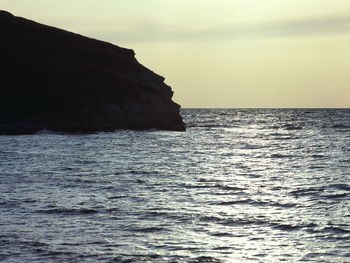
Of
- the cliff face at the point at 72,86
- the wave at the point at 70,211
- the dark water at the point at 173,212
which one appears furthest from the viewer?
the cliff face at the point at 72,86

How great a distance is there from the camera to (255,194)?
1289 inches

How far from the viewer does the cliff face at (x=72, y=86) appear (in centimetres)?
10856

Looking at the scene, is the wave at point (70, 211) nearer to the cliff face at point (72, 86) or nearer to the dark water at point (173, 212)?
the dark water at point (173, 212)

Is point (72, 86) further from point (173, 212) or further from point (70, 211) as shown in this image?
point (173, 212)

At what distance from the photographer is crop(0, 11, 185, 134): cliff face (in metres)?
109

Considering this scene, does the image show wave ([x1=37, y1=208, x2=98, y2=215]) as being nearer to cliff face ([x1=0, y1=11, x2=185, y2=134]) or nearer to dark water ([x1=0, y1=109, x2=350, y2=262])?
dark water ([x1=0, y1=109, x2=350, y2=262])

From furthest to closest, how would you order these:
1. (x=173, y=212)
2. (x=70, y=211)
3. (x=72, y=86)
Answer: (x=72, y=86)
(x=173, y=212)
(x=70, y=211)

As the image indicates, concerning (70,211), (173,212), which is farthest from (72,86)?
(173,212)

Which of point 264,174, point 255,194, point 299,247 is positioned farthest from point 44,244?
point 264,174

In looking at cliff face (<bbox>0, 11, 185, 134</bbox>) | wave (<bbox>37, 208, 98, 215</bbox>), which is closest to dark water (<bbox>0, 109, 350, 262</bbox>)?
wave (<bbox>37, 208, 98, 215</bbox>)

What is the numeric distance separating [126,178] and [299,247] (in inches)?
854

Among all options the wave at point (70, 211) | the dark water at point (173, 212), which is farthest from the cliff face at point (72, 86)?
the wave at point (70, 211)

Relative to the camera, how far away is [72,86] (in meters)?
124

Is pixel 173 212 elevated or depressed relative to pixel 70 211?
depressed
